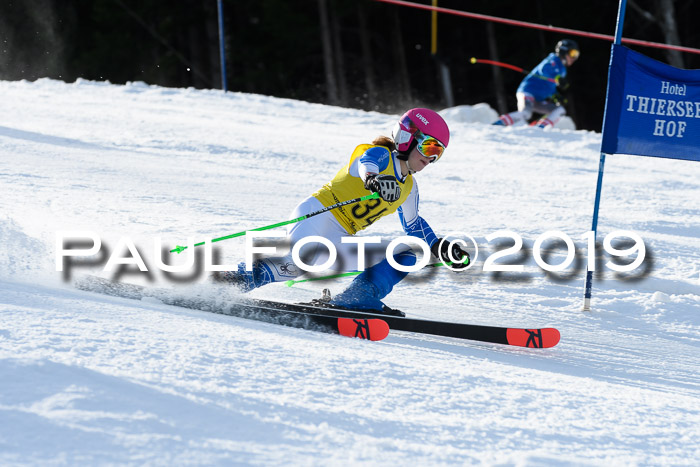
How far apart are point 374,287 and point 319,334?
598 millimetres

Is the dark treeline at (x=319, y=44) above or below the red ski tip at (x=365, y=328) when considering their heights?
above

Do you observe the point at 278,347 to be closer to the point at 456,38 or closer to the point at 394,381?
the point at 394,381

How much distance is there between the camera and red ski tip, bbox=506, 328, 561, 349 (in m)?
3.99

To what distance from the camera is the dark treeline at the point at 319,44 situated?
2247 centimetres

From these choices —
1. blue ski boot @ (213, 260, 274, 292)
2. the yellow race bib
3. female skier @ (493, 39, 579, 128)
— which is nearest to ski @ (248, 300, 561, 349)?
blue ski boot @ (213, 260, 274, 292)

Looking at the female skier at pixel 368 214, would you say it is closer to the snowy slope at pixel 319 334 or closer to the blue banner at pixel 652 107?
the snowy slope at pixel 319 334

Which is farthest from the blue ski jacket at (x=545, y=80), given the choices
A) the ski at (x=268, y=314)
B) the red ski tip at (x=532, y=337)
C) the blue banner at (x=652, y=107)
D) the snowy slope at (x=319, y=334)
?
the ski at (x=268, y=314)

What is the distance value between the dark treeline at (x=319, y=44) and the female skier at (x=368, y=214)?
17716mm

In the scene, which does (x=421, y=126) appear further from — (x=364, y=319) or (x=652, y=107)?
(x=652, y=107)

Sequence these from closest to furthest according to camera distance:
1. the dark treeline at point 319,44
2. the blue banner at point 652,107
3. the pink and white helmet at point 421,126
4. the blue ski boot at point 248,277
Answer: the pink and white helmet at point 421,126, the blue ski boot at point 248,277, the blue banner at point 652,107, the dark treeline at point 319,44

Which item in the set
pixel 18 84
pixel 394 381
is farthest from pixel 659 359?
pixel 18 84

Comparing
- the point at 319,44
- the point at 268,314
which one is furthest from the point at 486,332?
the point at 319,44

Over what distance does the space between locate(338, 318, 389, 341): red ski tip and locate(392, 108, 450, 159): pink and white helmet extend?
960mm

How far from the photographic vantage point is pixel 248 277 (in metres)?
4.36
